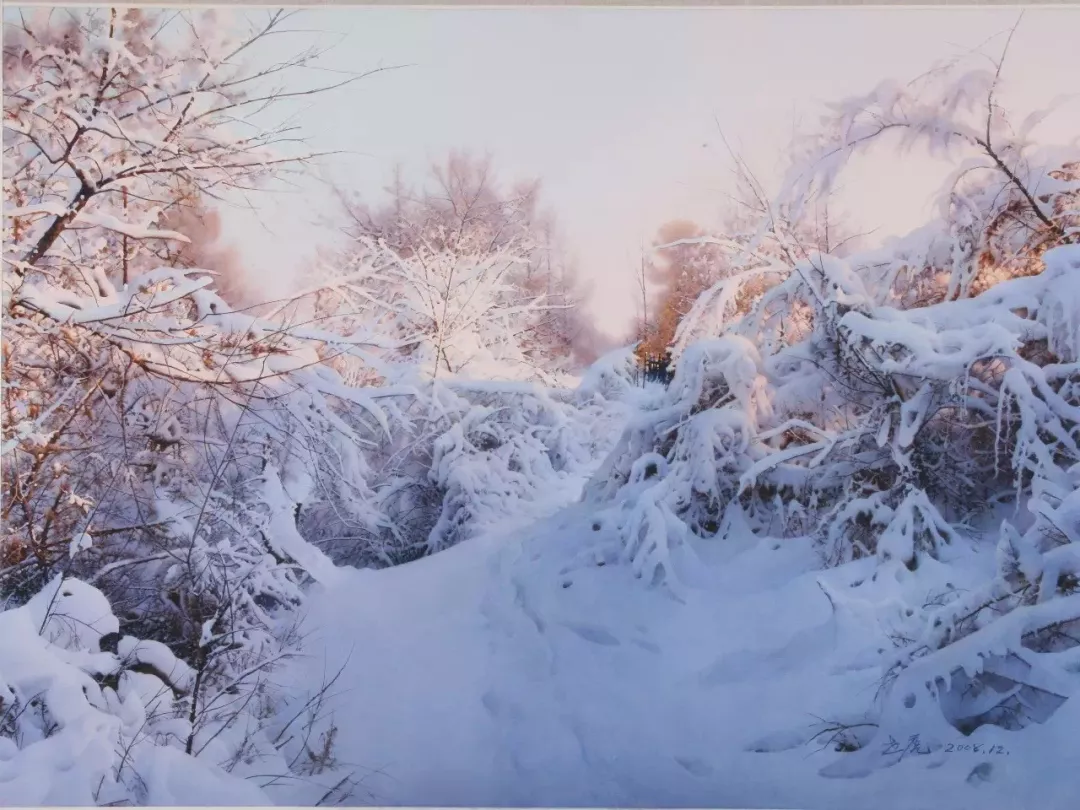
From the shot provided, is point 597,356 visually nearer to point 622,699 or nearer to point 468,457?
point 468,457

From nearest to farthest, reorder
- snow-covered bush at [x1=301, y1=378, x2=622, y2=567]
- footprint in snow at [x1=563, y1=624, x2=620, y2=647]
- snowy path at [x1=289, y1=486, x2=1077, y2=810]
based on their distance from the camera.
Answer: snowy path at [x1=289, y1=486, x2=1077, y2=810] < footprint in snow at [x1=563, y1=624, x2=620, y2=647] < snow-covered bush at [x1=301, y1=378, x2=622, y2=567]

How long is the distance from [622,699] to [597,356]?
47.6 inches

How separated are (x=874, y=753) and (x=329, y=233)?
2368 mm

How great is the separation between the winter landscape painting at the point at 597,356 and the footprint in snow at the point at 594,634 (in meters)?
0.01

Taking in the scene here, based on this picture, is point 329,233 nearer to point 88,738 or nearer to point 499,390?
point 499,390

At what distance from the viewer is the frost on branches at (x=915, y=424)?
1.97 meters

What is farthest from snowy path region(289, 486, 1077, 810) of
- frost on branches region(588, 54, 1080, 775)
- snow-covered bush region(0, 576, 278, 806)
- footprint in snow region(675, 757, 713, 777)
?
snow-covered bush region(0, 576, 278, 806)

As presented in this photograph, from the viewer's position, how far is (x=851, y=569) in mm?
2268

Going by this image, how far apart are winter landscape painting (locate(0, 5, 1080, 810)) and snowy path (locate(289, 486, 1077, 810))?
0.04 ft

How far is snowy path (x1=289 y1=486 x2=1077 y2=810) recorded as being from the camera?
80.8 inches

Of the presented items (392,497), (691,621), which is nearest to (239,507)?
(392,497)

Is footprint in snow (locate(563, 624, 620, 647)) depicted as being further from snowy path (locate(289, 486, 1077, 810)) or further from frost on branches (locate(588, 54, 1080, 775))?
frost on branches (locate(588, 54, 1080, 775))

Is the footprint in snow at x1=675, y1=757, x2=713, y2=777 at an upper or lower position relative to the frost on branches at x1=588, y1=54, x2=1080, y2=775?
lower

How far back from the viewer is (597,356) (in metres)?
2.70
